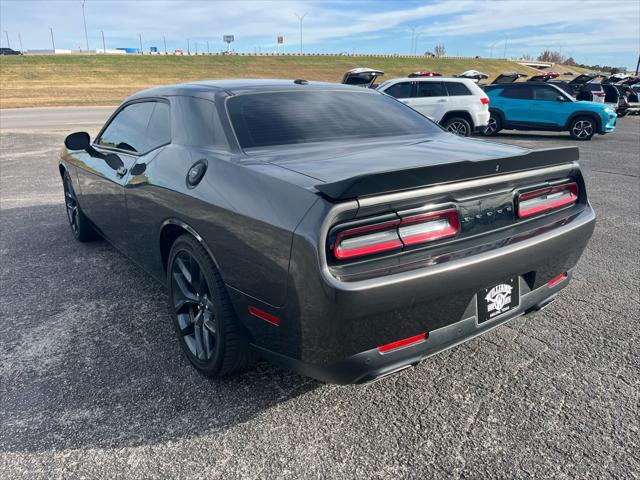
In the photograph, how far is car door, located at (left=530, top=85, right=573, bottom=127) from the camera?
1391cm

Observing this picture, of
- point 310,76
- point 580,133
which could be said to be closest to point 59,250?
point 580,133

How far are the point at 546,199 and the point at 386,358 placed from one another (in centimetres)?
130

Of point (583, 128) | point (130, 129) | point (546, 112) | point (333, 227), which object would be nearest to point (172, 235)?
point (130, 129)

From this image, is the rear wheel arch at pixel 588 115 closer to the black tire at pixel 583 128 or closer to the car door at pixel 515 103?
the black tire at pixel 583 128

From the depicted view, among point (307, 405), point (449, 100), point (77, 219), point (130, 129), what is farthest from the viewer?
point (449, 100)

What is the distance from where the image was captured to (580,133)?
14117 mm

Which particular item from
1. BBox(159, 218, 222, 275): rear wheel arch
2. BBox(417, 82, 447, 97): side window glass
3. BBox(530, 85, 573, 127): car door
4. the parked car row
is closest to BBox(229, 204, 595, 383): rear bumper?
BBox(159, 218, 222, 275): rear wheel arch

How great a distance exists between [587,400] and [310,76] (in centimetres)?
6153

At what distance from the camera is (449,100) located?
41.0ft

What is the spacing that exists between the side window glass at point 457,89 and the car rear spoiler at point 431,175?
10.8m

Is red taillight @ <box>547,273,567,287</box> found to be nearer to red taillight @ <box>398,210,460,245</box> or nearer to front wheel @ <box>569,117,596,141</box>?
red taillight @ <box>398,210,460,245</box>

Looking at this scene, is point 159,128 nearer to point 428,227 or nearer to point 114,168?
point 114,168

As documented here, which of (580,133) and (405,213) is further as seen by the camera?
(580,133)

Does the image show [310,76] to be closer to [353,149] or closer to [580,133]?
[580,133]
